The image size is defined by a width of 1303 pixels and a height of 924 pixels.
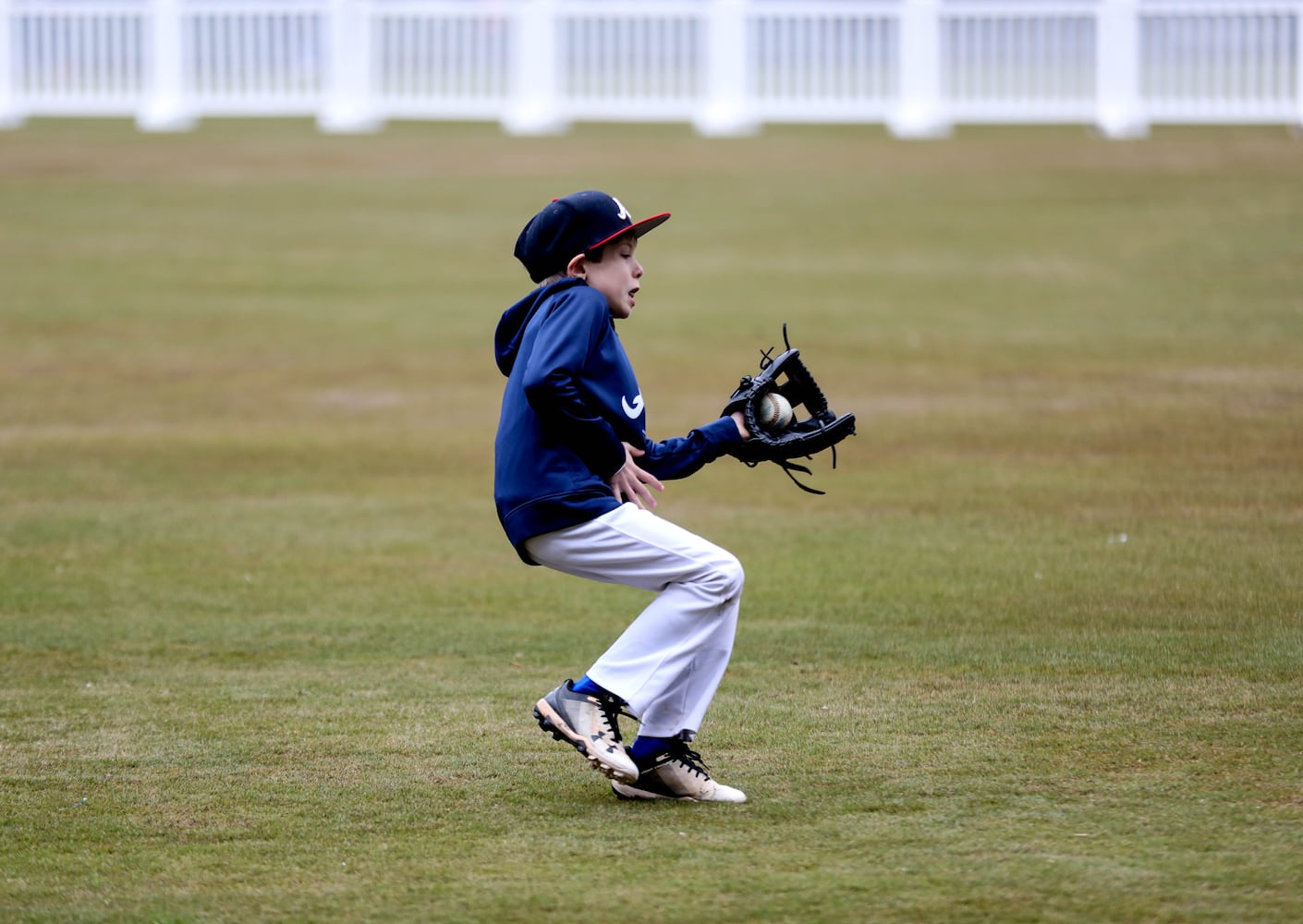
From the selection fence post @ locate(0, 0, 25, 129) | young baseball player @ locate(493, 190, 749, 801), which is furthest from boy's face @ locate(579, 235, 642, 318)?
fence post @ locate(0, 0, 25, 129)

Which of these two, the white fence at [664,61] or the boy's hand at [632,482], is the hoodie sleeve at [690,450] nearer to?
the boy's hand at [632,482]

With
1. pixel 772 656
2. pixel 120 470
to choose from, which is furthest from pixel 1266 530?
pixel 120 470

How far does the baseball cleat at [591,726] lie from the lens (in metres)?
4.99

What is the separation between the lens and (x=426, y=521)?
997cm

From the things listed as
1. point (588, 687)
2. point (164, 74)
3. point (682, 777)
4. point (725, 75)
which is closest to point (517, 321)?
point (588, 687)

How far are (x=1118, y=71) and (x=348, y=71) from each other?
10493 mm

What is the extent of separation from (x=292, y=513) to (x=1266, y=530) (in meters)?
5.42

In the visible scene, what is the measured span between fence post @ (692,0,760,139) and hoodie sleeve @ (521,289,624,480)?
60.4 feet

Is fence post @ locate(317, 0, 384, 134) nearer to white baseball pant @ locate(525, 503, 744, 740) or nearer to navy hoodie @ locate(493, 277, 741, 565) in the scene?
navy hoodie @ locate(493, 277, 741, 565)

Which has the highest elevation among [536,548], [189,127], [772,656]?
[189,127]

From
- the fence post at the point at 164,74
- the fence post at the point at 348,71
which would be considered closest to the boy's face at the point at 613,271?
the fence post at the point at 348,71

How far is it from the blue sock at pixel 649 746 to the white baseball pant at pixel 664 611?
16mm

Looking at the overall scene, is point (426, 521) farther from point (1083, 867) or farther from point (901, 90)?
point (901, 90)

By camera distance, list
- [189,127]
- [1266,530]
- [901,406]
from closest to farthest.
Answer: [1266,530], [901,406], [189,127]
